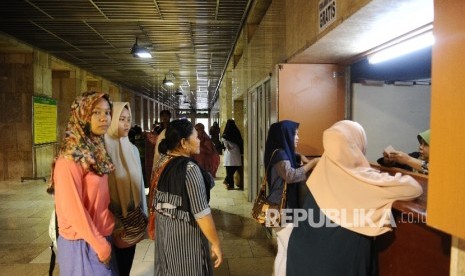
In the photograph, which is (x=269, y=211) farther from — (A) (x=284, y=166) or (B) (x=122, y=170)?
(B) (x=122, y=170)

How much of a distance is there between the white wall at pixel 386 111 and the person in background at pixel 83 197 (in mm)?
2889

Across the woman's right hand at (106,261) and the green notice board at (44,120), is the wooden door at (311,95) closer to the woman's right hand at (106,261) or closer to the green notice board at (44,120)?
the woman's right hand at (106,261)

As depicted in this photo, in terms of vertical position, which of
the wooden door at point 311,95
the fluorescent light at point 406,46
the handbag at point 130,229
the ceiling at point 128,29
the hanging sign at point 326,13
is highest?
the ceiling at point 128,29

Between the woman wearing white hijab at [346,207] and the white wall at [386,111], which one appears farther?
the white wall at [386,111]

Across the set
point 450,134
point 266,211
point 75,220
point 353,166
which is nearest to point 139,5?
point 266,211

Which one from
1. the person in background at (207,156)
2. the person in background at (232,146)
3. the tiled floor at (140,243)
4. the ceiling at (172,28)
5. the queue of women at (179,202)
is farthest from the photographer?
the person in background at (232,146)

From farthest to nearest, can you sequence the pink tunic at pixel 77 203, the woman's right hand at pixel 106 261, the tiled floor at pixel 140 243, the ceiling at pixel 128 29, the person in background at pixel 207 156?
the ceiling at pixel 128 29 → the person in background at pixel 207 156 → the tiled floor at pixel 140 243 → the woman's right hand at pixel 106 261 → the pink tunic at pixel 77 203

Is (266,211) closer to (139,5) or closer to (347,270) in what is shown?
(347,270)

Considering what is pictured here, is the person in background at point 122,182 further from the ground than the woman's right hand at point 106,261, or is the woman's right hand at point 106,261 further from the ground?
the person in background at point 122,182

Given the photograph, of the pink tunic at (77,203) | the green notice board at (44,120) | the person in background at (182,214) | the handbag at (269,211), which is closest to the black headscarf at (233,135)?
the handbag at (269,211)

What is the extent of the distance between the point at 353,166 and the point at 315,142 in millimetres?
2290

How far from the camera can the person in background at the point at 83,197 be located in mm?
2021

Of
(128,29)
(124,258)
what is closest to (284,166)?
(124,258)

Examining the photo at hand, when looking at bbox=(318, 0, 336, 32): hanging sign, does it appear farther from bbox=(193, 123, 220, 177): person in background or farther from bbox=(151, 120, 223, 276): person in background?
bbox=(193, 123, 220, 177): person in background
